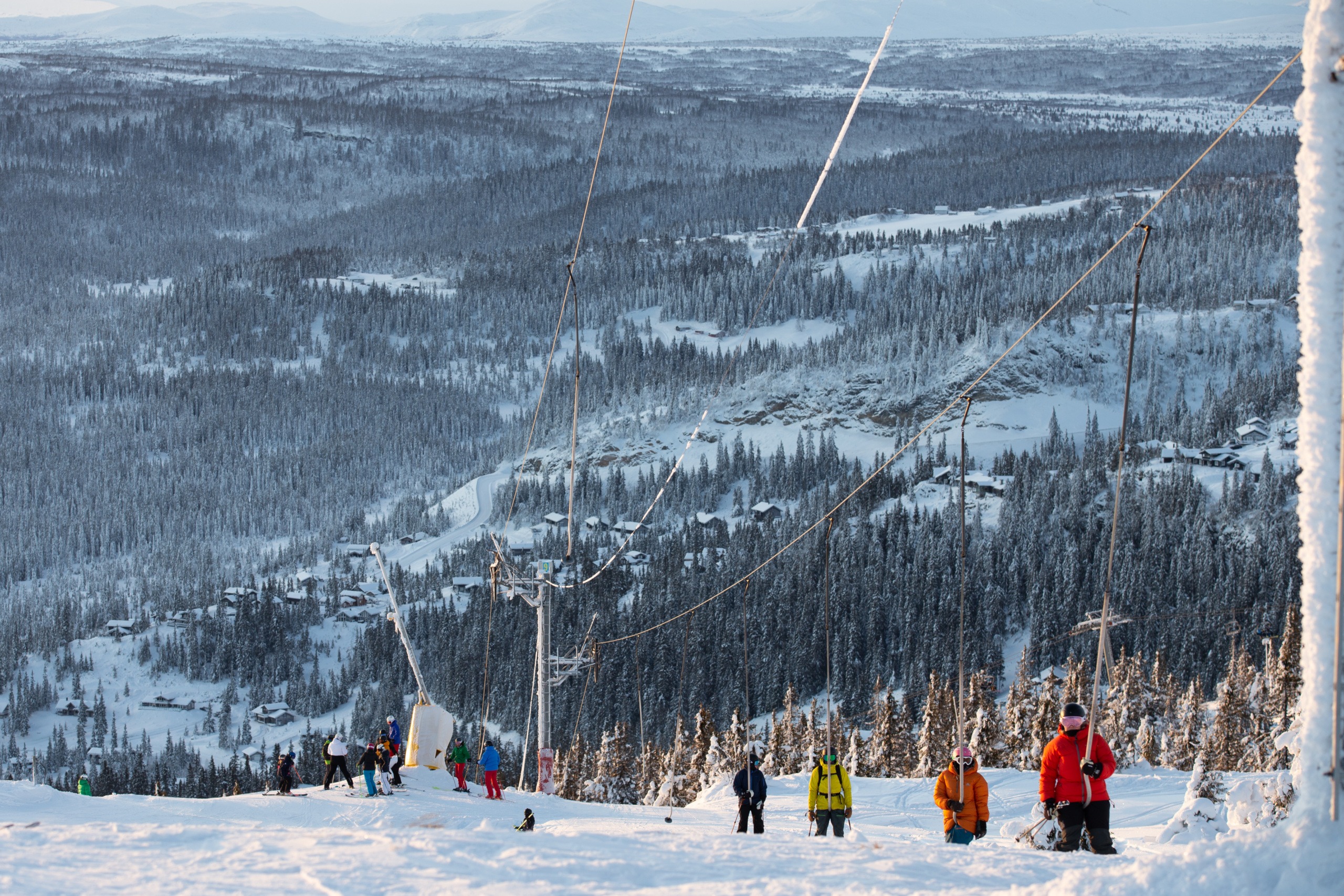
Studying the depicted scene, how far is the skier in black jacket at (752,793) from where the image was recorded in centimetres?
1741

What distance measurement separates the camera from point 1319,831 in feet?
32.4

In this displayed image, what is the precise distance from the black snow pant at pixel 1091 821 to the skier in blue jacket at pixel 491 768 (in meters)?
12.4

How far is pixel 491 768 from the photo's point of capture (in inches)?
946

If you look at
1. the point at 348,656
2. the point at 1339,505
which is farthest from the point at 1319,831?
the point at 348,656

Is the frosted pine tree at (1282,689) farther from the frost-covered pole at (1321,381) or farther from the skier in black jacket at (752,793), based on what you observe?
the frost-covered pole at (1321,381)

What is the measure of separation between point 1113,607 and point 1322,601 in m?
97.1

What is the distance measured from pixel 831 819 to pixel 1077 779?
187 inches

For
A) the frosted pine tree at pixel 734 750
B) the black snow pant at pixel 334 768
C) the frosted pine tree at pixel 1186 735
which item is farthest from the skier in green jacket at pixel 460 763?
the frosted pine tree at pixel 1186 735

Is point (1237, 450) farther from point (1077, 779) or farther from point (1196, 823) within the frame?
point (1077, 779)

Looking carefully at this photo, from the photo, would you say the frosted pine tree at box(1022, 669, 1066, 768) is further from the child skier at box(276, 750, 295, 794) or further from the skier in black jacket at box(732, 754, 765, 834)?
the skier in black jacket at box(732, 754, 765, 834)

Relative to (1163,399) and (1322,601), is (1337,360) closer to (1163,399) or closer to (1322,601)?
(1322,601)

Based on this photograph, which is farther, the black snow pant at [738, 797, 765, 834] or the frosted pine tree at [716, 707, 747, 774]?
the frosted pine tree at [716, 707, 747, 774]

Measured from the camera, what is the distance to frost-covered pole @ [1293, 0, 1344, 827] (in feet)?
32.6

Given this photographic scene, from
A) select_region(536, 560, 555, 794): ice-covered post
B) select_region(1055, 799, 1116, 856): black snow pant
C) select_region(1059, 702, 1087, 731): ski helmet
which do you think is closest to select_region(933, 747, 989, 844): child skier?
select_region(1055, 799, 1116, 856): black snow pant
